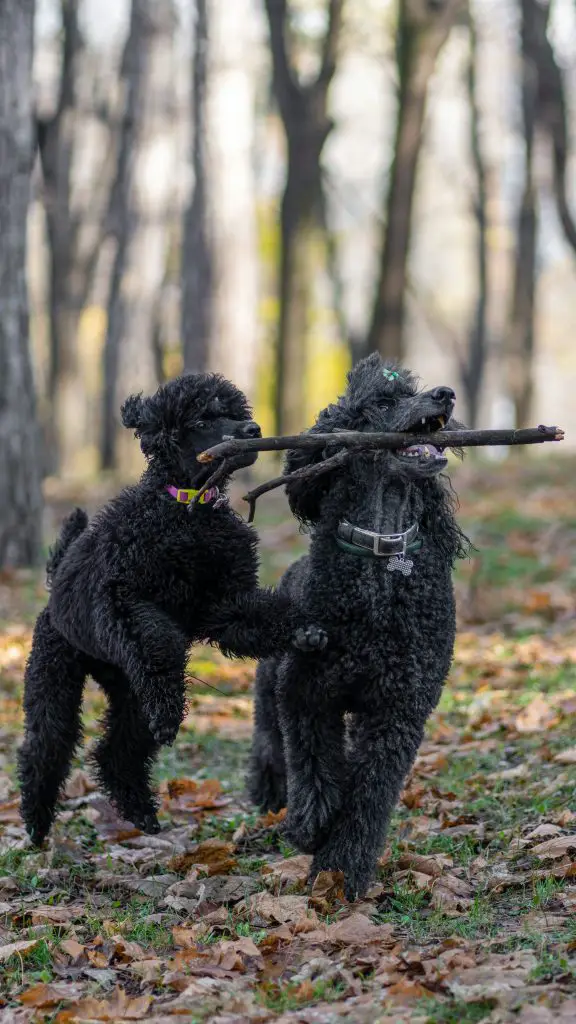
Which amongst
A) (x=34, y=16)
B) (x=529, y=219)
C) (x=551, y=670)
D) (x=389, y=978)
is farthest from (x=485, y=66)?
(x=389, y=978)

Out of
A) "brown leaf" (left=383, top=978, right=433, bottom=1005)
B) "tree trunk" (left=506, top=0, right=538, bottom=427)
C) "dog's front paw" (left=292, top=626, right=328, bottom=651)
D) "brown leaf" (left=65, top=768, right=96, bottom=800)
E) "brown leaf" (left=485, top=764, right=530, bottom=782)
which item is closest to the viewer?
"brown leaf" (left=383, top=978, right=433, bottom=1005)

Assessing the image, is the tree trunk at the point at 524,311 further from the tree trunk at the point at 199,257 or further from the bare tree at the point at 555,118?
the tree trunk at the point at 199,257

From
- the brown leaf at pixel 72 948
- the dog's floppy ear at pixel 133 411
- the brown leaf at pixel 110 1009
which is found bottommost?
the brown leaf at pixel 72 948

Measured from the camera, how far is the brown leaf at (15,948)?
3.88 m

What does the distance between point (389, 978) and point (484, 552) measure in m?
7.85

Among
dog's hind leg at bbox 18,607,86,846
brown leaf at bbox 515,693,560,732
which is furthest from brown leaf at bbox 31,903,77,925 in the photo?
brown leaf at bbox 515,693,560,732

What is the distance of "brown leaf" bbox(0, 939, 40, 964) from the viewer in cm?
388

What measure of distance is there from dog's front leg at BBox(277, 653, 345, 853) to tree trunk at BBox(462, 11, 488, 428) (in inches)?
885

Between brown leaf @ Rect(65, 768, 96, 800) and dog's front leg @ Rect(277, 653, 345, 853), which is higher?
dog's front leg @ Rect(277, 653, 345, 853)

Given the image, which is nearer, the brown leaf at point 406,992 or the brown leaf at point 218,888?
the brown leaf at point 406,992

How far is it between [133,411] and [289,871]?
1917mm

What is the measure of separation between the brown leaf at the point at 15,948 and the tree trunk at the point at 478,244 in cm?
2333

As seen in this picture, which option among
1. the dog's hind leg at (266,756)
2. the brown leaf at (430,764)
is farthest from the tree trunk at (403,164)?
the dog's hind leg at (266,756)

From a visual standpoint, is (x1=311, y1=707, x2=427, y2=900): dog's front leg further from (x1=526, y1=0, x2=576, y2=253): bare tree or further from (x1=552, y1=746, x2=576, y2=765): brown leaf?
(x1=526, y1=0, x2=576, y2=253): bare tree
